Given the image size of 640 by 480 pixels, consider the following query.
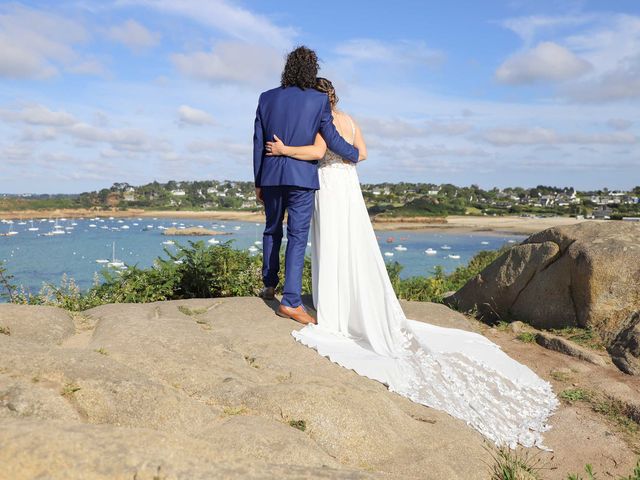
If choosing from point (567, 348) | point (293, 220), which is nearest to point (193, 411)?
point (293, 220)

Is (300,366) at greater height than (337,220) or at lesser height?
lesser

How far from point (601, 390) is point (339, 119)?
14.0 ft

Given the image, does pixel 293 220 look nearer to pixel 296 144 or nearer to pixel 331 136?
pixel 296 144

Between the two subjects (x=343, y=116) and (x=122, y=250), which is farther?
(x=122, y=250)

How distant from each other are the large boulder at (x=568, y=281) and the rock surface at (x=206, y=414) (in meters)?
2.57

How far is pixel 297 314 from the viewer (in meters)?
6.13

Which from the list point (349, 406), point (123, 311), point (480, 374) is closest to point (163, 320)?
point (123, 311)

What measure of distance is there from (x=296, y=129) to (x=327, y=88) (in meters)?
0.69

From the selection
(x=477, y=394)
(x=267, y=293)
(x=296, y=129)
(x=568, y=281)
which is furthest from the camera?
(x=568, y=281)

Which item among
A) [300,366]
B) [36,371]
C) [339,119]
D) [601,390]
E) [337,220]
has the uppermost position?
[339,119]

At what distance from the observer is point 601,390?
234 inches

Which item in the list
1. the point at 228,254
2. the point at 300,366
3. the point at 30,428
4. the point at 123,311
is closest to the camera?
the point at 30,428

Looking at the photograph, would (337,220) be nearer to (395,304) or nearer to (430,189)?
(395,304)

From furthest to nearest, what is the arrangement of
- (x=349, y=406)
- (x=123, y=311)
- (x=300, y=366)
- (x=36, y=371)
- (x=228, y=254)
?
(x=228, y=254) → (x=123, y=311) → (x=300, y=366) → (x=349, y=406) → (x=36, y=371)
